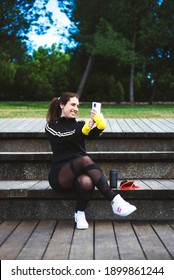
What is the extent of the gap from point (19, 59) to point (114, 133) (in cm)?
2757

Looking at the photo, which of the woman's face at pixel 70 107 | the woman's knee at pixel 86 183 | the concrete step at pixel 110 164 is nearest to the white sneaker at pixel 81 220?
the woman's knee at pixel 86 183

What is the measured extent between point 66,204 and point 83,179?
41 centimetres

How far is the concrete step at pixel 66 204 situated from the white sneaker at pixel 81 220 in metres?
0.31

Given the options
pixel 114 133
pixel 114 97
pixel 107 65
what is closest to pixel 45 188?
pixel 114 133

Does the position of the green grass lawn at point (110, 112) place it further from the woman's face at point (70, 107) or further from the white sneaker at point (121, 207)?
the white sneaker at point (121, 207)

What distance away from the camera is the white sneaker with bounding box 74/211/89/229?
4.48 metres

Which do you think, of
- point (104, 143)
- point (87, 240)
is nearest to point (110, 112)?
point (104, 143)

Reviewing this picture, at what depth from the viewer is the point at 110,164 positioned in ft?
18.2

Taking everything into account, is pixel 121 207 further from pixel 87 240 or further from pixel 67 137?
pixel 67 137

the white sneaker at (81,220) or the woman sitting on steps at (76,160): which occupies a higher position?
the woman sitting on steps at (76,160)

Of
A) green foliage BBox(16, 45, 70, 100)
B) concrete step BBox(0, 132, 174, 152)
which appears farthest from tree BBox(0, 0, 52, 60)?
concrete step BBox(0, 132, 174, 152)

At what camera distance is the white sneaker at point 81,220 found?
4.48m

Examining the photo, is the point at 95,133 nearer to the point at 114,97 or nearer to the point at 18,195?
the point at 18,195
